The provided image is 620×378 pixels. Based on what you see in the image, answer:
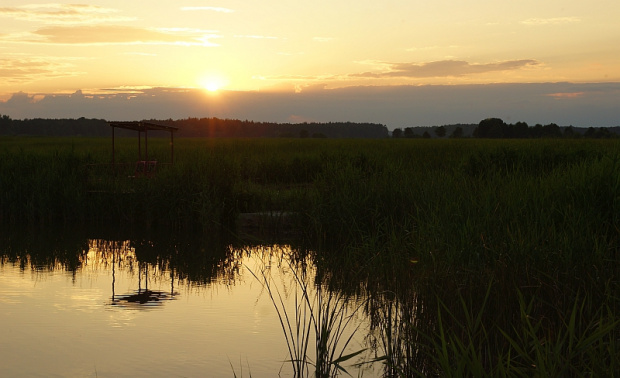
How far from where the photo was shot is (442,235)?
26.4 ft

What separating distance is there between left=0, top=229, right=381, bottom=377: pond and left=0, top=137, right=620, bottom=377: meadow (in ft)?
2.29

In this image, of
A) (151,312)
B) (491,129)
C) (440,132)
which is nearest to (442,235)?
(151,312)

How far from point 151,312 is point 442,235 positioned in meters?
3.87

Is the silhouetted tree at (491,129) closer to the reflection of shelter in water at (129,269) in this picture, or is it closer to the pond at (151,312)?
the pond at (151,312)

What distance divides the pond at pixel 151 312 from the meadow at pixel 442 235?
70 cm

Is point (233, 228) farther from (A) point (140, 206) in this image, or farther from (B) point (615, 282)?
(B) point (615, 282)

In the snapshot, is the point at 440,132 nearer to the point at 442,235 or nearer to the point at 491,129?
the point at 491,129

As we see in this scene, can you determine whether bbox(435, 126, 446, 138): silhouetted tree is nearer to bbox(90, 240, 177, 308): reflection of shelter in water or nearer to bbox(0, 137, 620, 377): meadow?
bbox(0, 137, 620, 377): meadow

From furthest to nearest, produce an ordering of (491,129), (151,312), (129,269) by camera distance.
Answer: (491,129) → (129,269) → (151,312)

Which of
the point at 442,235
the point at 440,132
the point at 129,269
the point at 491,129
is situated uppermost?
the point at 440,132

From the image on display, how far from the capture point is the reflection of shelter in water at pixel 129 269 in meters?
9.68

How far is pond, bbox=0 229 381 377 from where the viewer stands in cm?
684

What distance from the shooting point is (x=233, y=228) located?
1580cm

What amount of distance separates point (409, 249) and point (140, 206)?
969 centimetres
